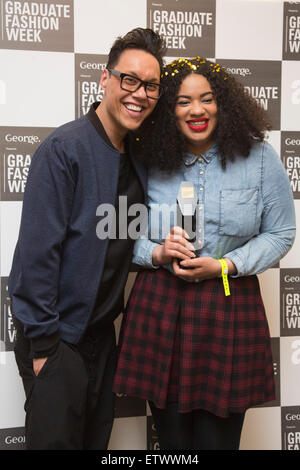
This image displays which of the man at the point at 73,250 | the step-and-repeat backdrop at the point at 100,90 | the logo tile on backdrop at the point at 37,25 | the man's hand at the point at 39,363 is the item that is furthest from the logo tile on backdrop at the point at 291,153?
the man's hand at the point at 39,363

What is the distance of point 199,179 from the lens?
1.25 metres

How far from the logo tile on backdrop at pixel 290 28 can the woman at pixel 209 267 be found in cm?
54

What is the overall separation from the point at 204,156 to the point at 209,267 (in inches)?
12.5

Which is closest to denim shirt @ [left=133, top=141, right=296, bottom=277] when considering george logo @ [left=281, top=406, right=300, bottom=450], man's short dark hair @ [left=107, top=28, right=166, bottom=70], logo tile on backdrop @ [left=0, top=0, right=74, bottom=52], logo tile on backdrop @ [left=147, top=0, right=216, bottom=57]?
man's short dark hair @ [left=107, top=28, right=166, bottom=70]

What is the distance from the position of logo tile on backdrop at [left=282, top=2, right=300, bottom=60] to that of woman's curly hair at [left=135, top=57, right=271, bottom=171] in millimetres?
532

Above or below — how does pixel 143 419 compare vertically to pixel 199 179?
below

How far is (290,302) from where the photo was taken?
5.76 ft

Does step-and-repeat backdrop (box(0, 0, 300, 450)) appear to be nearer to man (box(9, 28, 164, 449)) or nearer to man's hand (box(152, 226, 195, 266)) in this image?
man (box(9, 28, 164, 449))

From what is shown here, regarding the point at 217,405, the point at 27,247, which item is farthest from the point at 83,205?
the point at 217,405

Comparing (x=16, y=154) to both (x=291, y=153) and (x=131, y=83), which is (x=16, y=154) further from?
(x=291, y=153)

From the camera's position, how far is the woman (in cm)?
121

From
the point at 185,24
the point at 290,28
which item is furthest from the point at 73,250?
the point at 290,28
